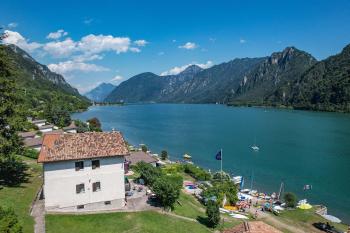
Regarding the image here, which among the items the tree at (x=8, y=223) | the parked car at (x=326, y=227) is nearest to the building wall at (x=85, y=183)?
the tree at (x=8, y=223)

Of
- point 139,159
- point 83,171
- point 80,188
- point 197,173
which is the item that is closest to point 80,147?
point 83,171

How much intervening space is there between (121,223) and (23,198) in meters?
10.7

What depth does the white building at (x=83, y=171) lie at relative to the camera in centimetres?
3328

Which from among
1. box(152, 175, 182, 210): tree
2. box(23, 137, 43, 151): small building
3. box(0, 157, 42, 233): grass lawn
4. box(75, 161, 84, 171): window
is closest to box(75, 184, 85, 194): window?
box(75, 161, 84, 171): window

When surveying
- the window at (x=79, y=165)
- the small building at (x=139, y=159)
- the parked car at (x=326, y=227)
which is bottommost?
the parked car at (x=326, y=227)

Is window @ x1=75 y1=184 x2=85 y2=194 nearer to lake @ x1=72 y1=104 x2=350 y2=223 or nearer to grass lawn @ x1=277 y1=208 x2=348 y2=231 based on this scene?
grass lawn @ x1=277 y1=208 x2=348 y2=231

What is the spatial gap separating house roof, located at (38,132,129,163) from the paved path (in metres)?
4.94

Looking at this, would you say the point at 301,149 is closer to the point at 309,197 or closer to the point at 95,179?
the point at 309,197

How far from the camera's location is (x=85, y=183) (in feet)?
113

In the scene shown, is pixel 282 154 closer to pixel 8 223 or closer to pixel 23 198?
pixel 23 198

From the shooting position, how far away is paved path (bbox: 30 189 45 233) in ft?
94.6

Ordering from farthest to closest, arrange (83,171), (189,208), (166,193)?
(189,208), (166,193), (83,171)

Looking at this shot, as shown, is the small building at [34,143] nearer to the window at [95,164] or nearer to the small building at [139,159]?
the small building at [139,159]

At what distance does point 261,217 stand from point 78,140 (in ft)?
86.5
